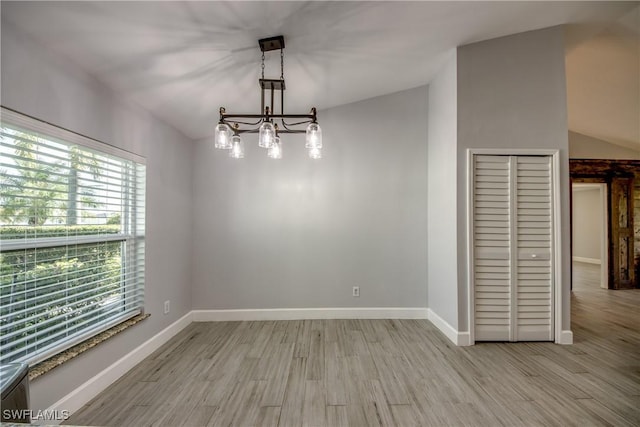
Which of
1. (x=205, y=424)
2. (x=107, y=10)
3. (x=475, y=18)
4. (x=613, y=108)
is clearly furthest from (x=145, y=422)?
(x=613, y=108)

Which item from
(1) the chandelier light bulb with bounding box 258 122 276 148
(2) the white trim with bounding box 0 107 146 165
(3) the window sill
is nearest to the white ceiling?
(2) the white trim with bounding box 0 107 146 165

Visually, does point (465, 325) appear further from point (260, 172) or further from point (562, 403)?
point (260, 172)

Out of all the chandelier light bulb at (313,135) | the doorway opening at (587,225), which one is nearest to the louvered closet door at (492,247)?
the chandelier light bulb at (313,135)

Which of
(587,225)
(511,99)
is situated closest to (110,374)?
(511,99)

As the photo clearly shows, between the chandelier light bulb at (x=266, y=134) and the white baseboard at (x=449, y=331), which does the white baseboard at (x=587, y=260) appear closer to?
the white baseboard at (x=449, y=331)

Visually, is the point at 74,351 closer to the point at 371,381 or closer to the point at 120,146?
the point at 120,146

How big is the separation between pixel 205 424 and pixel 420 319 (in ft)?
8.85

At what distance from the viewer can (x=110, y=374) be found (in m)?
2.18

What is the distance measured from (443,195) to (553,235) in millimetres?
1144

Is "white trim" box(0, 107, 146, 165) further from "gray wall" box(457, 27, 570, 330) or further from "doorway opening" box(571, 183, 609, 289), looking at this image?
"doorway opening" box(571, 183, 609, 289)

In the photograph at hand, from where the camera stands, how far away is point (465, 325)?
2836 mm

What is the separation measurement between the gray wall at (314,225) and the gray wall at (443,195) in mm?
156

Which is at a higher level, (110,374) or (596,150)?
(596,150)

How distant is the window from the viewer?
1.55 meters
